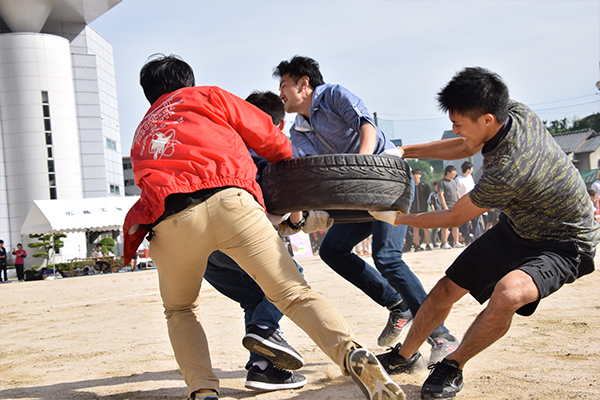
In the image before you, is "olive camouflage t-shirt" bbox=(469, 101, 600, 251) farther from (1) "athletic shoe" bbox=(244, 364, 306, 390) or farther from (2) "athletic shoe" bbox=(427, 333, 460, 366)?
(1) "athletic shoe" bbox=(244, 364, 306, 390)

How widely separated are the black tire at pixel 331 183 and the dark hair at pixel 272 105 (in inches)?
27.1

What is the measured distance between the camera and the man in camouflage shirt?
2.47m

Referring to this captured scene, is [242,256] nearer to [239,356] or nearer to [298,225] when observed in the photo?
[298,225]

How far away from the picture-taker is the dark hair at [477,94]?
98.8 inches

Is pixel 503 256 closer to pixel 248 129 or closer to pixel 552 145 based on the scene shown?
pixel 552 145

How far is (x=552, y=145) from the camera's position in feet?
8.49

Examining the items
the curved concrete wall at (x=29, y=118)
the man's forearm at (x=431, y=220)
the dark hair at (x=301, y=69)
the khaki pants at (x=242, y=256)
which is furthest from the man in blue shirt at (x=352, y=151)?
the curved concrete wall at (x=29, y=118)

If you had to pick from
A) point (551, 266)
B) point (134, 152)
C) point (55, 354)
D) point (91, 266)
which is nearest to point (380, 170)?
point (551, 266)

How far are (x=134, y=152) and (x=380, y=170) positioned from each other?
4.22ft

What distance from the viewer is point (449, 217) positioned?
2.77 meters

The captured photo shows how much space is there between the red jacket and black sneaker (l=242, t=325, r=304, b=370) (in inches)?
33.3

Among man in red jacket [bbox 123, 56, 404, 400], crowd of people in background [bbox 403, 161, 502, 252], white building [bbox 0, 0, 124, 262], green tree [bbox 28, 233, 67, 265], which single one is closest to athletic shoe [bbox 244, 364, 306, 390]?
man in red jacket [bbox 123, 56, 404, 400]

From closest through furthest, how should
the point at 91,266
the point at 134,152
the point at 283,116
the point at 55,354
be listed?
the point at 134,152 < the point at 283,116 < the point at 55,354 < the point at 91,266

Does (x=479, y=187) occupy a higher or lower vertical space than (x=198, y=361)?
higher
